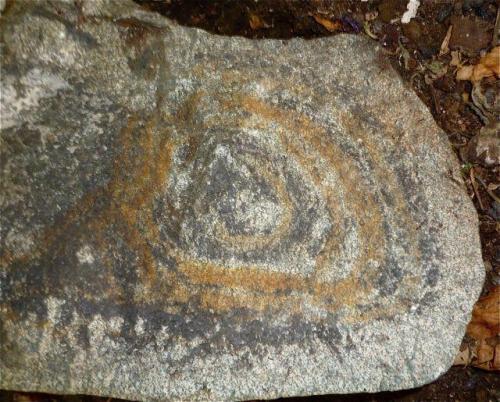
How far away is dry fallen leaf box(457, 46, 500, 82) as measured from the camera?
5.01 feet

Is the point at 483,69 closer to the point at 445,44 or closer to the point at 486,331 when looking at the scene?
the point at 445,44

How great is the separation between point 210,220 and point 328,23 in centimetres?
72

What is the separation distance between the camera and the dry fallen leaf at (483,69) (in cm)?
153

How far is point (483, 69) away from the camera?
1.54 meters

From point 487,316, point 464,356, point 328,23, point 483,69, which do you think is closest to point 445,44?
point 483,69

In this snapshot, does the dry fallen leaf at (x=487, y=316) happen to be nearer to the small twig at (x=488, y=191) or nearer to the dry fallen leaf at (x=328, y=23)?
the small twig at (x=488, y=191)

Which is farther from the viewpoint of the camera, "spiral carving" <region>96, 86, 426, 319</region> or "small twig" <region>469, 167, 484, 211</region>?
"small twig" <region>469, 167, 484, 211</region>

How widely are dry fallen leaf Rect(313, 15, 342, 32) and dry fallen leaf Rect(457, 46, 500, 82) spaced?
0.36m

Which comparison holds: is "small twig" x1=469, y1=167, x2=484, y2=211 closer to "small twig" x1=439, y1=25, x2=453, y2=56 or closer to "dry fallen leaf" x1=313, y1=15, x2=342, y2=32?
"small twig" x1=439, y1=25, x2=453, y2=56

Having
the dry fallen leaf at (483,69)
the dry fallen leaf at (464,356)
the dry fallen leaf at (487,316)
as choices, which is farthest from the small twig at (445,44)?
the dry fallen leaf at (464,356)

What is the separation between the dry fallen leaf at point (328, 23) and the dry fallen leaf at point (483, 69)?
0.36 m

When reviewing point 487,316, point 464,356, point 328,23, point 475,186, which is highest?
point 328,23

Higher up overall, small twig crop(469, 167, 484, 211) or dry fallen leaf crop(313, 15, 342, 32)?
dry fallen leaf crop(313, 15, 342, 32)

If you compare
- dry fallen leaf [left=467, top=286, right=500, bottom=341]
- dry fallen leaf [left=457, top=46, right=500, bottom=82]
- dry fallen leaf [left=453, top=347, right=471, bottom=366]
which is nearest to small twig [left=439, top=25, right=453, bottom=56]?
dry fallen leaf [left=457, top=46, right=500, bottom=82]
